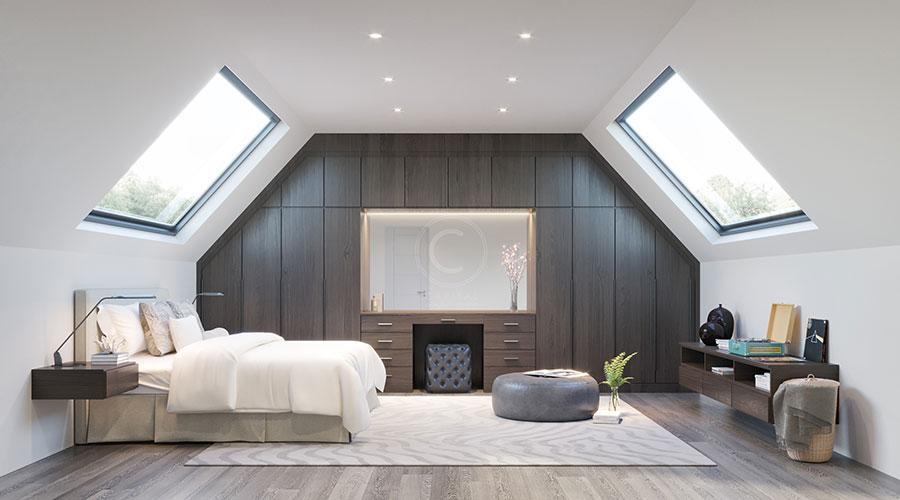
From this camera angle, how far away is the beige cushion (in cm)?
547

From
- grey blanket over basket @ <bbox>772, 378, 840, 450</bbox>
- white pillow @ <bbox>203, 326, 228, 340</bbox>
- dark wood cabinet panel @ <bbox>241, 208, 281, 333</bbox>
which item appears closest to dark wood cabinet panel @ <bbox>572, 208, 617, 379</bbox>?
grey blanket over basket @ <bbox>772, 378, 840, 450</bbox>

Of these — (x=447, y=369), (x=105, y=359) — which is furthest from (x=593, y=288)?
(x=105, y=359)

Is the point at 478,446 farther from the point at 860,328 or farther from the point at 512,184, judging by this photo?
the point at 512,184

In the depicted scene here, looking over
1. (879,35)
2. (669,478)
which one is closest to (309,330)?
(669,478)

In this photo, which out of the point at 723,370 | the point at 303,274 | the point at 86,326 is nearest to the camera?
the point at 86,326

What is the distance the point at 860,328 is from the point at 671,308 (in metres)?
2.81

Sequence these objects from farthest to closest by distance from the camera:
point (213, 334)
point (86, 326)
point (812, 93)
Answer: point (213, 334) < point (86, 326) < point (812, 93)

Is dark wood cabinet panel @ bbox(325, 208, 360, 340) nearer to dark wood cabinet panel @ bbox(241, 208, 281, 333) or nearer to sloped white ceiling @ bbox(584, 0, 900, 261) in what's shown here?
dark wood cabinet panel @ bbox(241, 208, 281, 333)

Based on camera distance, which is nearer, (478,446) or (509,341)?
(478,446)

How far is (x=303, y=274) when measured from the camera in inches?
289

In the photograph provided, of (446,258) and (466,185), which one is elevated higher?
(466,185)

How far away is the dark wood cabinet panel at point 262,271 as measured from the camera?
289 inches

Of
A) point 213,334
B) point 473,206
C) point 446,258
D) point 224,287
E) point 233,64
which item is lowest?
point 213,334

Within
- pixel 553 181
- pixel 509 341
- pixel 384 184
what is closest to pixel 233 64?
pixel 384 184
